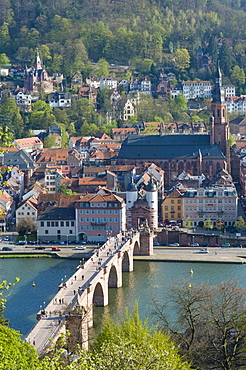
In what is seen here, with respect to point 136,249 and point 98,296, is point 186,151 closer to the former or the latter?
point 136,249

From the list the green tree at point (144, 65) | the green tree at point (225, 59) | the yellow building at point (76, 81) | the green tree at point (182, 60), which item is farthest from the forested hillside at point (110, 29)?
the yellow building at point (76, 81)

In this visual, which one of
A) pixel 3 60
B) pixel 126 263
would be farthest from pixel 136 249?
pixel 3 60

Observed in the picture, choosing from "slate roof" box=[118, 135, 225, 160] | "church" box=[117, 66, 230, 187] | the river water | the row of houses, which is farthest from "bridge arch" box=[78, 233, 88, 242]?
"slate roof" box=[118, 135, 225, 160]

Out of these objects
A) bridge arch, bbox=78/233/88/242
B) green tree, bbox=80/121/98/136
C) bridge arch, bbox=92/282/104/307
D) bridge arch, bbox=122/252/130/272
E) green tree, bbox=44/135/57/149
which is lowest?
bridge arch, bbox=92/282/104/307

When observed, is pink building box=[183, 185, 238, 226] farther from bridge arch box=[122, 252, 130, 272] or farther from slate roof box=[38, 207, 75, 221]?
bridge arch box=[122, 252, 130, 272]

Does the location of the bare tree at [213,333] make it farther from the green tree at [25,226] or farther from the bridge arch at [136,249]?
the green tree at [25,226]

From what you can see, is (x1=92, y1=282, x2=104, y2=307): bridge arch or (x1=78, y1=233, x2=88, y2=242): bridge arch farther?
(x1=78, y1=233, x2=88, y2=242): bridge arch
